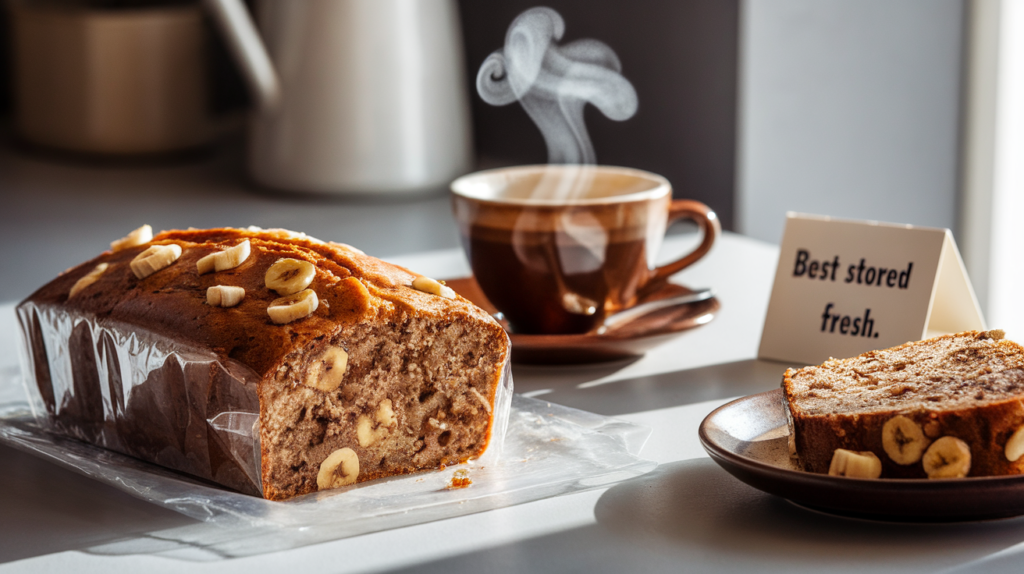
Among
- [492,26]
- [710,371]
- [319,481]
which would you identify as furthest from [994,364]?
[492,26]

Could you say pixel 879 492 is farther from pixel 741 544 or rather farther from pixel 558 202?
pixel 558 202

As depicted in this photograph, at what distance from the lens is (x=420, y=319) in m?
0.71

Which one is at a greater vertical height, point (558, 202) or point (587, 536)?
point (558, 202)

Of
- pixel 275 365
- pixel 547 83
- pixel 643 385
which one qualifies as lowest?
pixel 643 385

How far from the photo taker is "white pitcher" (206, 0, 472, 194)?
1.83 metres

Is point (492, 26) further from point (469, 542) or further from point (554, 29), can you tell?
point (469, 542)

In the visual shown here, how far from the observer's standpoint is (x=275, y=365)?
2.13 ft

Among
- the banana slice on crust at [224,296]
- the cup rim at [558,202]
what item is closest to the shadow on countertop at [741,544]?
the banana slice on crust at [224,296]


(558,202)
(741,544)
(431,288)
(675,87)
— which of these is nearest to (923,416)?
(741,544)

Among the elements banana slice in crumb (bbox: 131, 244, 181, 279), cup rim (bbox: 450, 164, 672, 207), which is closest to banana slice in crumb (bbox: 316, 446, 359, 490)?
banana slice in crumb (bbox: 131, 244, 181, 279)

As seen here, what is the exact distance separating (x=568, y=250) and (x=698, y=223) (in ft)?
0.54

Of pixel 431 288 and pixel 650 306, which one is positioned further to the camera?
pixel 650 306

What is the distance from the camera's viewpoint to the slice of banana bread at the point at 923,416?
22.6 inches

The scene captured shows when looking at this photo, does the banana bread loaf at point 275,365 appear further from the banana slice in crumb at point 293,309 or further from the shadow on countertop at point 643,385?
the shadow on countertop at point 643,385
